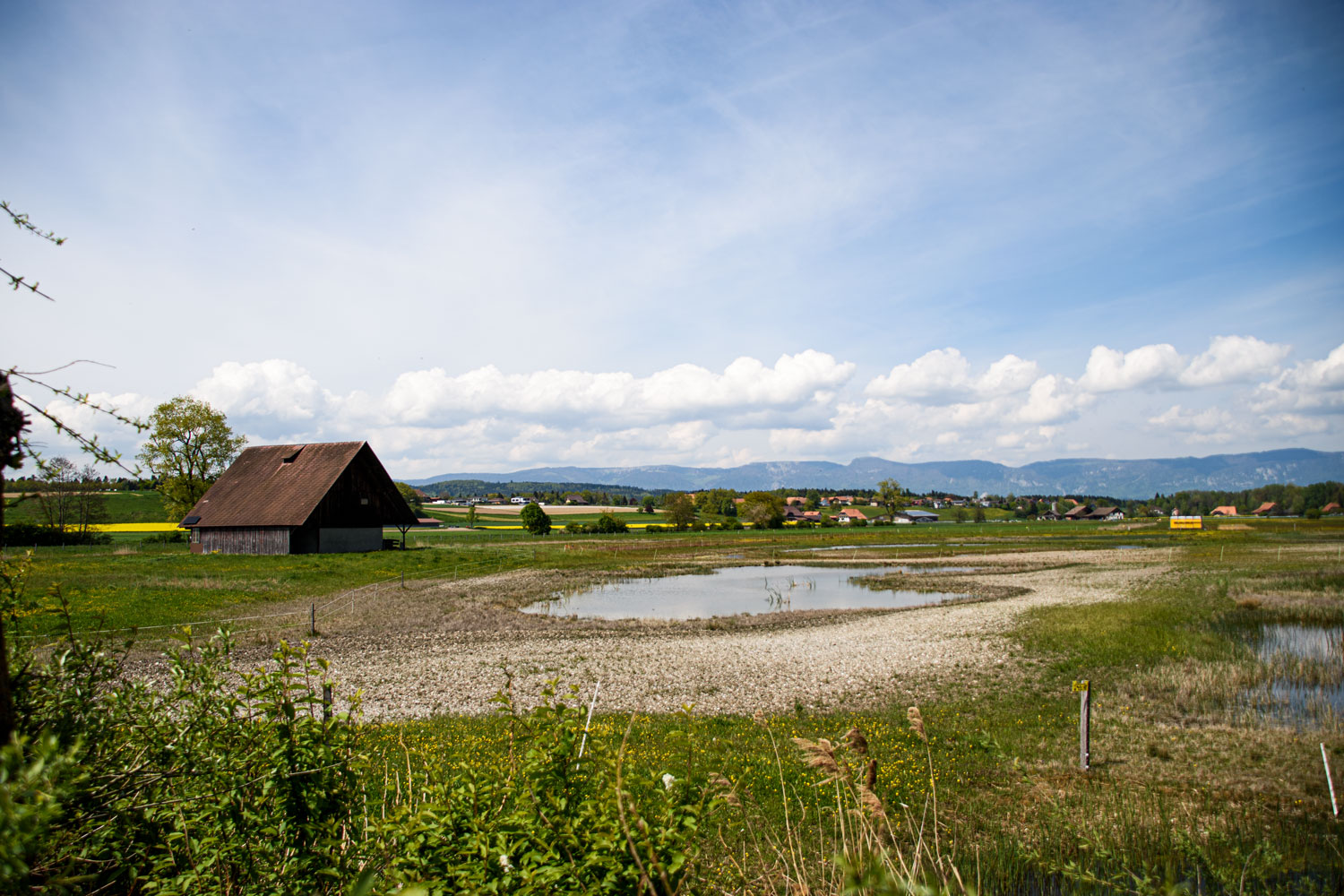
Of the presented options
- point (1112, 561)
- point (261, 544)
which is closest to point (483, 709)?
point (261, 544)

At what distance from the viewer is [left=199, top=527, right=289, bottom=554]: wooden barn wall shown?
154 feet

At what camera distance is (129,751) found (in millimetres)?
3910

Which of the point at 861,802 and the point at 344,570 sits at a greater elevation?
the point at 861,802

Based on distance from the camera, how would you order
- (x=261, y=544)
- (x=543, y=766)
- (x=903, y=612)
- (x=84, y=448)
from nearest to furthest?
(x=84, y=448), (x=543, y=766), (x=903, y=612), (x=261, y=544)

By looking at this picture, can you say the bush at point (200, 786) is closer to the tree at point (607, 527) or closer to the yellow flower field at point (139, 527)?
the yellow flower field at point (139, 527)

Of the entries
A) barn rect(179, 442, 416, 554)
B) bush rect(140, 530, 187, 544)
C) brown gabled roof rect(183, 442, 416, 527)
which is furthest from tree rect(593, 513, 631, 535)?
→ bush rect(140, 530, 187, 544)

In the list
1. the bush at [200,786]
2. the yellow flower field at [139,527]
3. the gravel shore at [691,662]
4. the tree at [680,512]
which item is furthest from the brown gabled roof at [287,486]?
the tree at [680,512]

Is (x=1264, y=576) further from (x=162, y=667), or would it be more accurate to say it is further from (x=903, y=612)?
(x=162, y=667)

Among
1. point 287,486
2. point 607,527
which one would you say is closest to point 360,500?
point 287,486

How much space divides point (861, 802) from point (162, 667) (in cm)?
2131

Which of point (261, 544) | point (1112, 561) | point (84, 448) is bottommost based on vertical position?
point (1112, 561)

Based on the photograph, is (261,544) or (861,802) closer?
(861,802)

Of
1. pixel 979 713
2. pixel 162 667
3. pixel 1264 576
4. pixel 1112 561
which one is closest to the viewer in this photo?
pixel 979 713

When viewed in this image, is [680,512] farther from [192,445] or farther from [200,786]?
[200,786]
